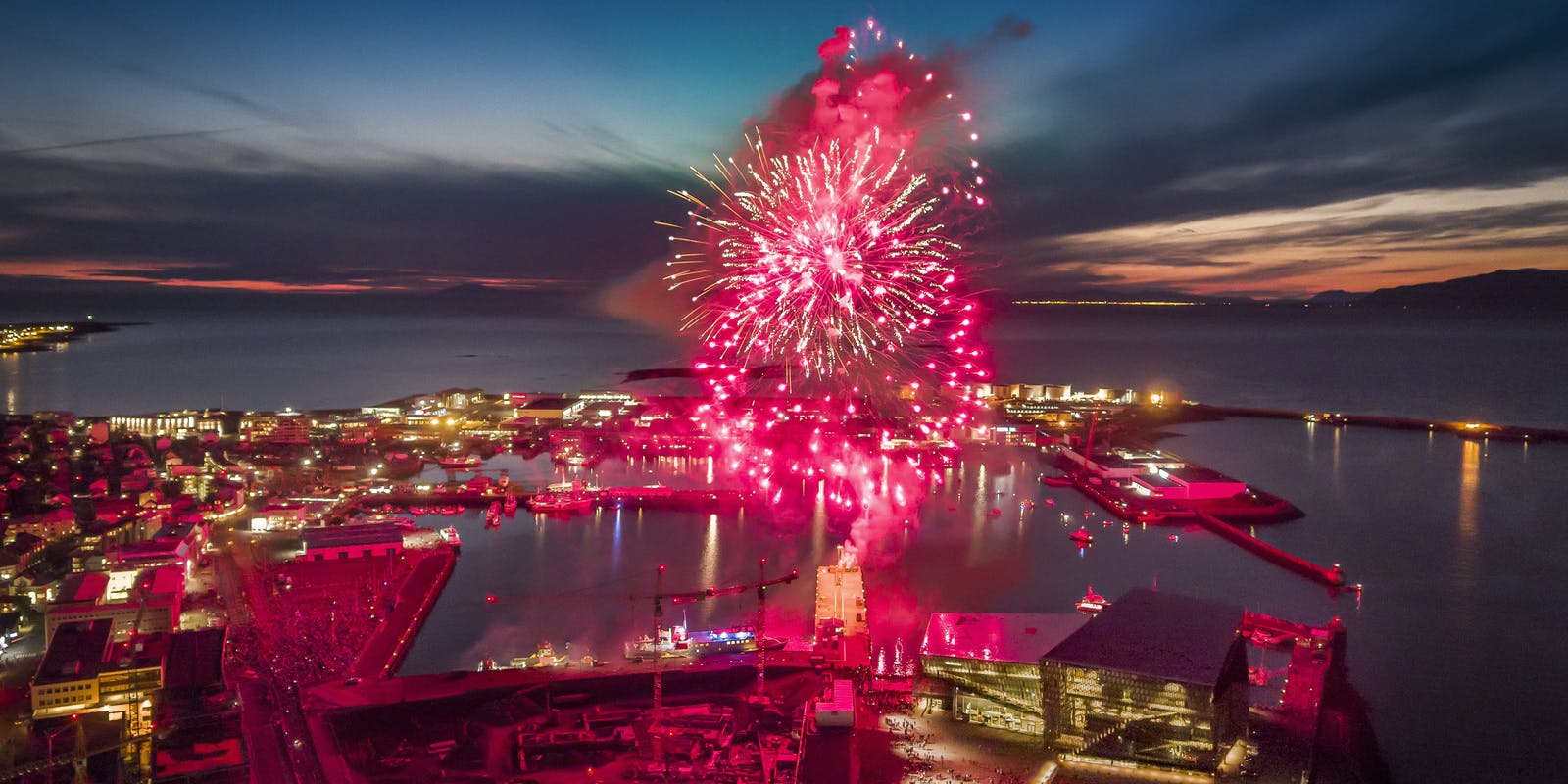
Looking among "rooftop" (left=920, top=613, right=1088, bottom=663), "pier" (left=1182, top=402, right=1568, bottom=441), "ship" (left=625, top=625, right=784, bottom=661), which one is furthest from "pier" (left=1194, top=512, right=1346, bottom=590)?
"pier" (left=1182, top=402, right=1568, bottom=441)

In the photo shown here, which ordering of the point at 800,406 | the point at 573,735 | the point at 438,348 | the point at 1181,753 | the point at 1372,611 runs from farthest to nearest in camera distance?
the point at 438,348
the point at 800,406
the point at 1372,611
the point at 573,735
the point at 1181,753

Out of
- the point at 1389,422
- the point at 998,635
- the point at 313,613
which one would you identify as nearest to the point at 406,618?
the point at 313,613

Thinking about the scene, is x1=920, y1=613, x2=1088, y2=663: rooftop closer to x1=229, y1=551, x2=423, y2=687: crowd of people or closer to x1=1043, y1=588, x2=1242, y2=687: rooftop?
x1=1043, y1=588, x2=1242, y2=687: rooftop

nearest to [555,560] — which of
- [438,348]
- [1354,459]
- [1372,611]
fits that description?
[1372,611]

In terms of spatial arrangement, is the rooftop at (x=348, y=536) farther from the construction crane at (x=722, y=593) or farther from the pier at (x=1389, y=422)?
the pier at (x=1389, y=422)

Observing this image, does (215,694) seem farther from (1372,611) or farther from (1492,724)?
(1372,611)

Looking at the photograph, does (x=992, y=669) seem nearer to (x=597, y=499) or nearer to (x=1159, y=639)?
(x=1159, y=639)

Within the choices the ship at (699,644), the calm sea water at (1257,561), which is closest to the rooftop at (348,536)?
the calm sea water at (1257,561)
